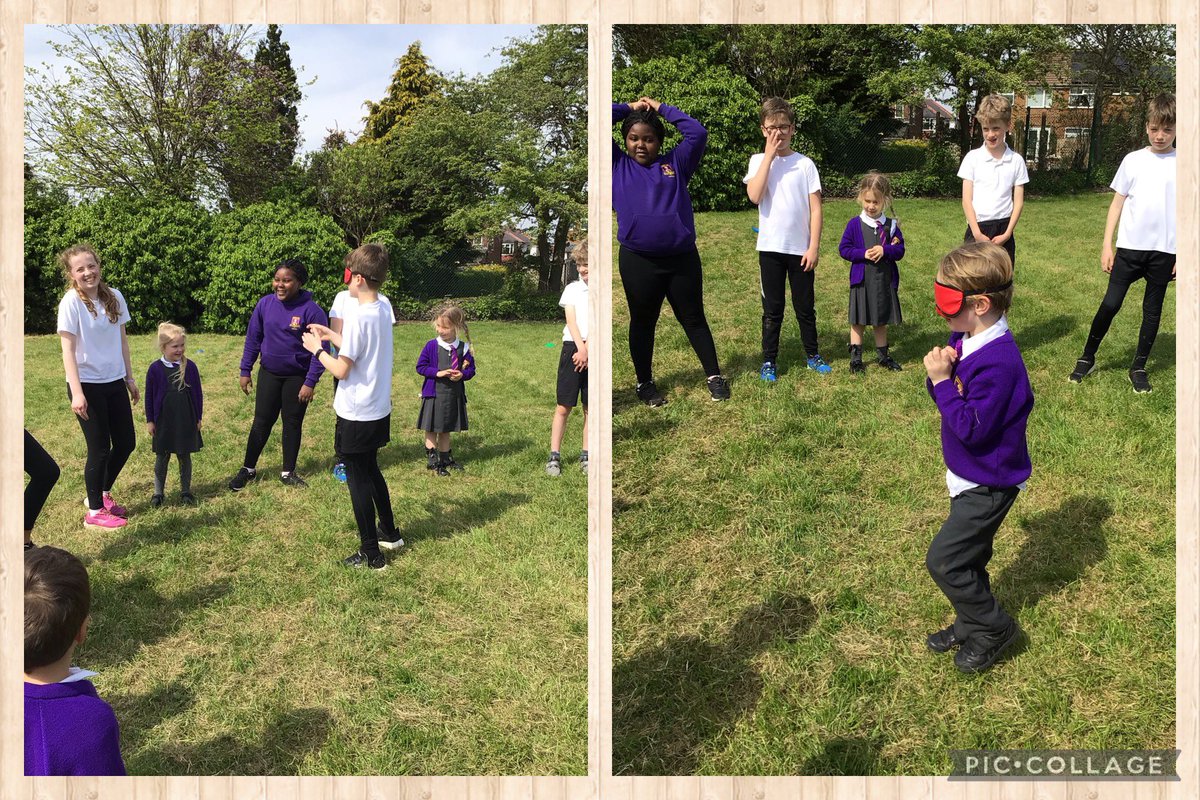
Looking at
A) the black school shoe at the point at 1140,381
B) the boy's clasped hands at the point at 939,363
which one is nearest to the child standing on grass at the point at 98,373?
the boy's clasped hands at the point at 939,363

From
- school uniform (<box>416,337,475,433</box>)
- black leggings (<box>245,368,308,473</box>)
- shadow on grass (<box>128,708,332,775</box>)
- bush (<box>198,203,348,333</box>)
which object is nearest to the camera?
shadow on grass (<box>128,708,332,775</box>)

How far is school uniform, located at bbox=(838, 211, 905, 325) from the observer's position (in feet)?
14.3

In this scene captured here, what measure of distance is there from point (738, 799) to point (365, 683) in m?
1.53

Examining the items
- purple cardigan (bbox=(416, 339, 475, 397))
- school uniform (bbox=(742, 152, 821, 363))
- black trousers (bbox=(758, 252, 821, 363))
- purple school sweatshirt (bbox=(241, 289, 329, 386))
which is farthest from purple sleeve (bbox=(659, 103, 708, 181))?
purple school sweatshirt (bbox=(241, 289, 329, 386))

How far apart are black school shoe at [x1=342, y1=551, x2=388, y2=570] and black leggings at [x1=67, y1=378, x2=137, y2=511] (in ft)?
3.60

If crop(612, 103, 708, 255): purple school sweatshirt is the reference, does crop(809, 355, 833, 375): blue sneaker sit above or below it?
below

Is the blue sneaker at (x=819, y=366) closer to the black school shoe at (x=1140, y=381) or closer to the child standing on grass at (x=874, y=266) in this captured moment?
the child standing on grass at (x=874, y=266)

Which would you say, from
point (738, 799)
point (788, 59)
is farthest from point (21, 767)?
point (788, 59)

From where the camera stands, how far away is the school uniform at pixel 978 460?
307cm

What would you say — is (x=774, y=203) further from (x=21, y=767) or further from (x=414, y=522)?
(x=21, y=767)

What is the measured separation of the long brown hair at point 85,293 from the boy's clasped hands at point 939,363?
10.6 feet

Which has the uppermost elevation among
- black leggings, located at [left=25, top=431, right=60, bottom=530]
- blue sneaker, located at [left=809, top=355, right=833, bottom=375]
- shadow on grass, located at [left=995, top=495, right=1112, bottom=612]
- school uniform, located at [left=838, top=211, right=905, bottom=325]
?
school uniform, located at [left=838, top=211, right=905, bottom=325]

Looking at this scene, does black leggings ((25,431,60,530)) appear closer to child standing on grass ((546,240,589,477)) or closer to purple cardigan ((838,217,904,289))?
child standing on grass ((546,240,589,477))

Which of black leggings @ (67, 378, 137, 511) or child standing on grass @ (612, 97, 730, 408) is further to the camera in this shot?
black leggings @ (67, 378, 137, 511)
